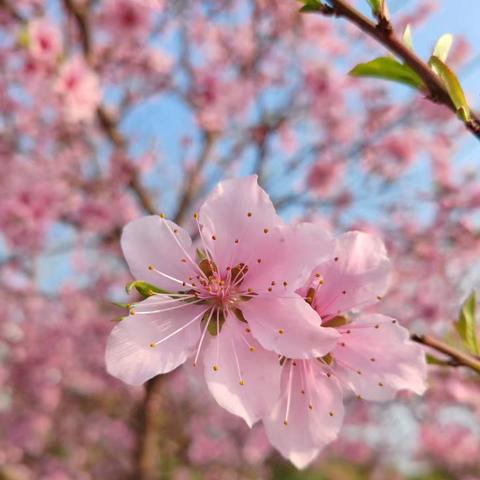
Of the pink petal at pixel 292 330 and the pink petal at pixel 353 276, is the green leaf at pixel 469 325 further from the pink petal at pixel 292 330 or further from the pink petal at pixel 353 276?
the pink petal at pixel 292 330

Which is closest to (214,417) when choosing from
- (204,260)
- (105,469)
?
(105,469)

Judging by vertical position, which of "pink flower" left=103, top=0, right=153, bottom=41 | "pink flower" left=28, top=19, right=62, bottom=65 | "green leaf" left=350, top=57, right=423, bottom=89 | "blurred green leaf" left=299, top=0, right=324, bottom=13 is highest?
"pink flower" left=103, top=0, right=153, bottom=41

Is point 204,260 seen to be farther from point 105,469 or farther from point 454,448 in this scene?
point 454,448

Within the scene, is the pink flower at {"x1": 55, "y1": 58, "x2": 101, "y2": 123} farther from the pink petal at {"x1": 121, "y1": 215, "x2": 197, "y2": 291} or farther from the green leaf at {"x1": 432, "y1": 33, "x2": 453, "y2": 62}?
the green leaf at {"x1": 432, "y1": 33, "x2": 453, "y2": 62}

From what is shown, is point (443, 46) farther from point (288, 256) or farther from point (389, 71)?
point (288, 256)

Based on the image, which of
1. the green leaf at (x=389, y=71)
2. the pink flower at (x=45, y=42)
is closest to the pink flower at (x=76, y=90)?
the pink flower at (x=45, y=42)

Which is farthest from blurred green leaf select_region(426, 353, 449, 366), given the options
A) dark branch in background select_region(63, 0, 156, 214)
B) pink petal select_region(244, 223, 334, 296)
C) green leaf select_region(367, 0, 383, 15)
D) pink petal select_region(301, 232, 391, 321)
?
dark branch in background select_region(63, 0, 156, 214)

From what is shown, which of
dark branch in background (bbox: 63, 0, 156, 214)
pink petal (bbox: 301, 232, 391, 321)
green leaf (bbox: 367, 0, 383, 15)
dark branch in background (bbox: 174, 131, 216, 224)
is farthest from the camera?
dark branch in background (bbox: 174, 131, 216, 224)
